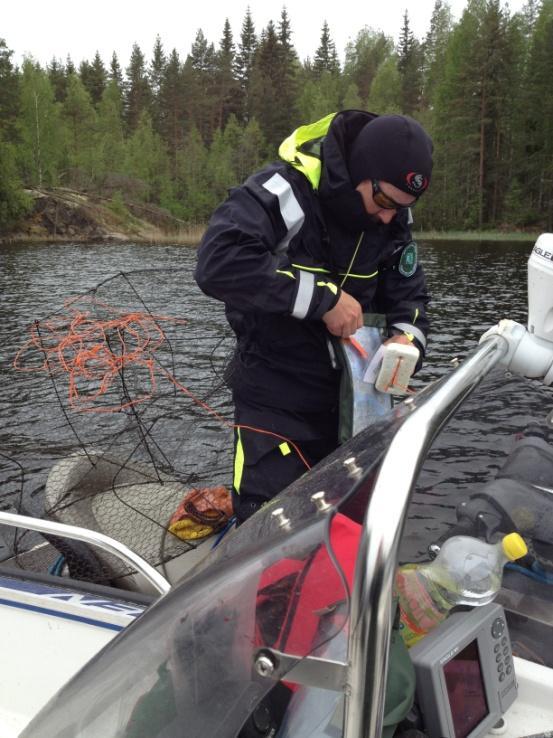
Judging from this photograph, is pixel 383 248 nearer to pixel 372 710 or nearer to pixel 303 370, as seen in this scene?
pixel 303 370

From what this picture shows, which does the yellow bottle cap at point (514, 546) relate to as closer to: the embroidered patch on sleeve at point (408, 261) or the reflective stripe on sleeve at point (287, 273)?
the reflective stripe on sleeve at point (287, 273)

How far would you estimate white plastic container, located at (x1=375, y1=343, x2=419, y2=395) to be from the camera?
7.94ft

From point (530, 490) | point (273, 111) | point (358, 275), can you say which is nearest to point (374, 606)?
point (530, 490)

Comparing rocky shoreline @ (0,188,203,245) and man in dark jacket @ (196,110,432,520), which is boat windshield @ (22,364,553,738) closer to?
man in dark jacket @ (196,110,432,520)

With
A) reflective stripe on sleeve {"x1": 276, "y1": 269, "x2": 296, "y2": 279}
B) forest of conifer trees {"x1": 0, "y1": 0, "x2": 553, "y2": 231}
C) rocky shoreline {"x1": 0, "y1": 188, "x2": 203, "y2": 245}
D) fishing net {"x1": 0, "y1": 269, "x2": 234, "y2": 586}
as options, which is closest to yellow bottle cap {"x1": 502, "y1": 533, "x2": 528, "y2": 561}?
reflective stripe on sleeve {"x1": 276, "y1": 269, "x2": 296, "y2": 279}

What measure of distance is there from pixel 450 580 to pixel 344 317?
3.51 ft

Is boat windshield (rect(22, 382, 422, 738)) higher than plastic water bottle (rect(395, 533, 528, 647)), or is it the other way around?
boat windshield (rect(22, 382, 422, 738))

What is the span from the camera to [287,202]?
251 centimetres

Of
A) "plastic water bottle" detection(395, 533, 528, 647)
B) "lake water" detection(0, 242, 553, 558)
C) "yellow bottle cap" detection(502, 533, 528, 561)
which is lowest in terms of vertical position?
"lake water" detection(0, 242, 553, 558)

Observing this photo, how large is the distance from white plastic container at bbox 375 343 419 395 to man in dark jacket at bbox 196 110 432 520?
0.19 m

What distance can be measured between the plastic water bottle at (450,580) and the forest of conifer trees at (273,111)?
4685 centimetres

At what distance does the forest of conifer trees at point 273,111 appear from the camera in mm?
55094

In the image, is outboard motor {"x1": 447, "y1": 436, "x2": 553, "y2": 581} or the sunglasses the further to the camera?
the sunglasses

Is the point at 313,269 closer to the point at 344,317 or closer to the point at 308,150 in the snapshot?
the point at 344,317
